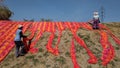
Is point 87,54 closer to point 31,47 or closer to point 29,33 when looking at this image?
point 31,47

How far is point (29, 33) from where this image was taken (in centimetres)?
2412

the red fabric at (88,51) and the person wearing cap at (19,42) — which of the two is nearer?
the red fabric at (88,51)

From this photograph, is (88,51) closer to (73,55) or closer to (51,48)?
(73,55)

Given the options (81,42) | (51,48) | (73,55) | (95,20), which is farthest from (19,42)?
(95,20)

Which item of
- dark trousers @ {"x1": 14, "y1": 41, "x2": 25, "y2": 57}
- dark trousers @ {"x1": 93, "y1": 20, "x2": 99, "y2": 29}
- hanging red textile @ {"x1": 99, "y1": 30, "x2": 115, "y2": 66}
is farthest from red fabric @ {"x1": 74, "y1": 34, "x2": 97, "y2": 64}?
dark trousers @ {"x1": 14, "y1": 41, "x2": 25, "y2": 57}

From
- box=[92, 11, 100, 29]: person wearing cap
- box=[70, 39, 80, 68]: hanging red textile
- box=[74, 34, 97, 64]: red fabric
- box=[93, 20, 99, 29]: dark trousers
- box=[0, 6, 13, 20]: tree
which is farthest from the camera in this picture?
box=[0, 6, 13, 20]: tree

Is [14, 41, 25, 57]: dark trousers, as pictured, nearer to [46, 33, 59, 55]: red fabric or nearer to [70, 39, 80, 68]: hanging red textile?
[46, 33, 59, 55]: red fabric

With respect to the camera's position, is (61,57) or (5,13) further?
(5,13)

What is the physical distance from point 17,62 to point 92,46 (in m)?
5.23

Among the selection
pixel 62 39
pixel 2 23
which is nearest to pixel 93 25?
pixel 62 39

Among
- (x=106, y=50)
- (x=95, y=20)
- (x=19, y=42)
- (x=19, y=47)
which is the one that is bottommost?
(x=106, y=50)

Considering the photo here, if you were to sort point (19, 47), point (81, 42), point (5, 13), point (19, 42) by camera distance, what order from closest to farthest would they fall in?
point (19, 42) → point (19, 47) → point (81, 42) → point (5, 13)

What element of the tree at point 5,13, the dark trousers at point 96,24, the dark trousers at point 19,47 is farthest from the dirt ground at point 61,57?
the tree at point 5,13

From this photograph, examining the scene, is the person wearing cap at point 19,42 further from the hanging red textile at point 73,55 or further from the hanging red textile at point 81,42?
the hanging red textile at point 81,42
